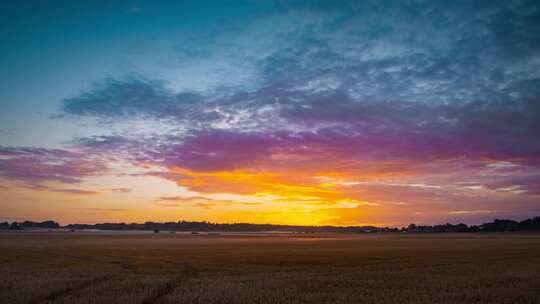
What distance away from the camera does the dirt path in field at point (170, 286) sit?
2216 centimetres

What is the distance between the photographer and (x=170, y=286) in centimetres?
2652

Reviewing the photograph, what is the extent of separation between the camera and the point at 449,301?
2145 cm

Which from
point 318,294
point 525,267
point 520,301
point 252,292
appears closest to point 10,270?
point 252,292

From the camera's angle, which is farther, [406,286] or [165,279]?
[165,279]

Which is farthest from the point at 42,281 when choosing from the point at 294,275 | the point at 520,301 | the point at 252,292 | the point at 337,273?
the point at 520,301

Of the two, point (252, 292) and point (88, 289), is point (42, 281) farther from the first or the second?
point (252, 292)

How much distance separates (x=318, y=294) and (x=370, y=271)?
1229 cm

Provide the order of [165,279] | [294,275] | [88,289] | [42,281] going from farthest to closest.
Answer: [294,275]
[165,279]
[42,281]
[88,289]

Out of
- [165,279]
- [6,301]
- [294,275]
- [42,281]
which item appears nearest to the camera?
[6,301]

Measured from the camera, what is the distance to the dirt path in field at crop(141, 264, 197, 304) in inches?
872

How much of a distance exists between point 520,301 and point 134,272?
84.9 feet

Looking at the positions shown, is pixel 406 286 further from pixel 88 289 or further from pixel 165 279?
pixel 88 289

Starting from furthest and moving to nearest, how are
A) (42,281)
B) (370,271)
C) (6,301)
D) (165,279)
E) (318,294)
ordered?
(370,271) < (165,279) < (42,281) < (318,294) < (6,301)

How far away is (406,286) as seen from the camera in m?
26.1
